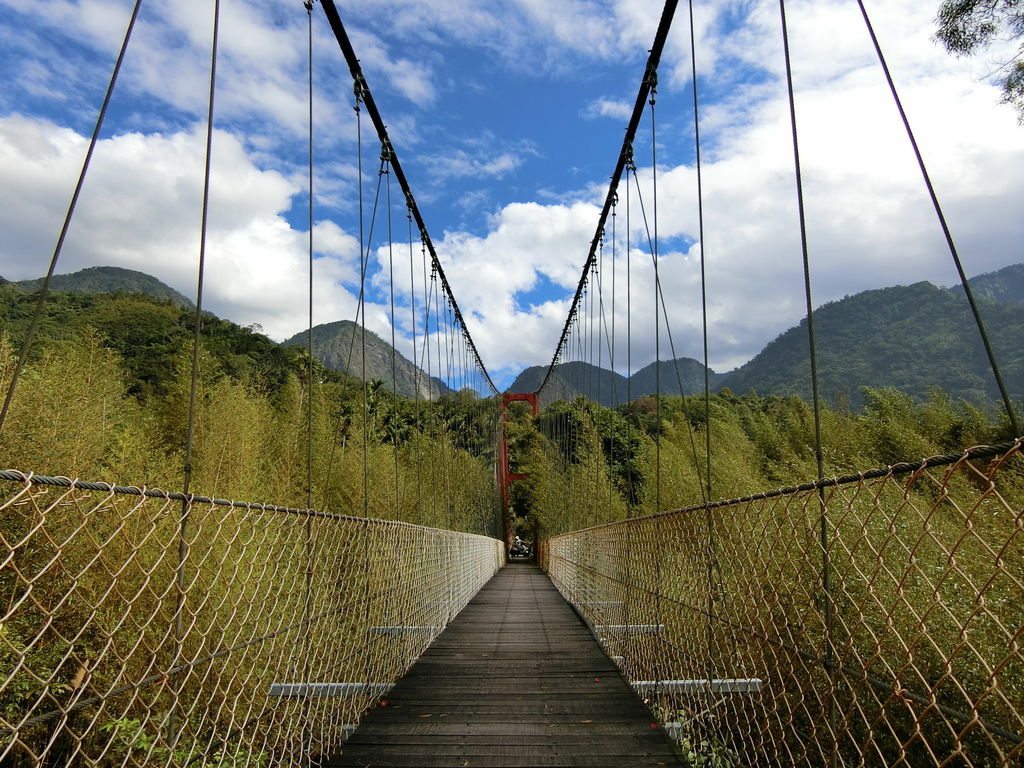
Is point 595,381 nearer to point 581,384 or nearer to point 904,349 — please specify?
point 581,384

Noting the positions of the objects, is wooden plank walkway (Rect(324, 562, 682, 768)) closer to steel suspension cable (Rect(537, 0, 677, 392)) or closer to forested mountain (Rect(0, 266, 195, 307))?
steel suspension cable (Rect(537, 0, 677, 392))

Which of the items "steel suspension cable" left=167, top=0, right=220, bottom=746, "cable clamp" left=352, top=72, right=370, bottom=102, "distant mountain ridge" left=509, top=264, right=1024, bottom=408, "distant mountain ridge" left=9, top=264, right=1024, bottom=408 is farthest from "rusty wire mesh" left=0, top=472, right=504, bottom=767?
"distant mountain ridge" left=509, top=264, right=1024, bottom=408

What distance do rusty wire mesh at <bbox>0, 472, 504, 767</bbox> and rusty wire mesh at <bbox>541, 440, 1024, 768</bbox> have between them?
93 centimetres

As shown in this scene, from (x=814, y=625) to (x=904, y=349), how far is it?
30161 millimetres

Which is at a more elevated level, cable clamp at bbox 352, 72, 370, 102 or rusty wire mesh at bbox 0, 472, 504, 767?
cable clamp at bbox 352, 72, 370, 102

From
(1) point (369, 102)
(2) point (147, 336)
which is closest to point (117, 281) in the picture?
(2) point (147, 336)

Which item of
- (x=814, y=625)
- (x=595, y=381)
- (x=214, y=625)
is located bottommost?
(x=814, y=625)

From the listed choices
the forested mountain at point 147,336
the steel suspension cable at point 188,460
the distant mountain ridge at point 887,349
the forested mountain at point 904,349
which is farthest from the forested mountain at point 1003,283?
the steel suspension cable at point 188,460

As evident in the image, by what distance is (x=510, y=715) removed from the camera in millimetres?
2129

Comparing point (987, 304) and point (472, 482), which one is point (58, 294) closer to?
point (472, 482)

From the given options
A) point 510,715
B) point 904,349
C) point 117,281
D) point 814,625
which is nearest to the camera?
point 510,715

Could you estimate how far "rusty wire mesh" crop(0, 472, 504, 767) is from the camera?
2.92 feet

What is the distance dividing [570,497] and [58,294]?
933 centimetres

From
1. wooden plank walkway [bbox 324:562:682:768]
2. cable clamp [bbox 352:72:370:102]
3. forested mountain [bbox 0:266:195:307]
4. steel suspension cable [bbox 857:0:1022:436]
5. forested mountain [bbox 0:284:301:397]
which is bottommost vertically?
wooden plank walkway [bbox 324:562:682:768]
